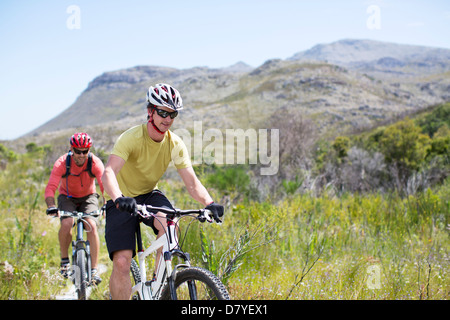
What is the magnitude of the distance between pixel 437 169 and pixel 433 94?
14540cm

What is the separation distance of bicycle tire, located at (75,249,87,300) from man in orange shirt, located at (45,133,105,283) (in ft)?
0.61

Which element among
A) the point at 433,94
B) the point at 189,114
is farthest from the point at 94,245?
the point at 433,94

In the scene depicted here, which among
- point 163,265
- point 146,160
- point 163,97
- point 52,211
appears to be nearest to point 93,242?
point 52,211

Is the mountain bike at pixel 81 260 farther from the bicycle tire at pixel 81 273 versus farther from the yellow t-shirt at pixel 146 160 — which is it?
the yellow t-shirt at pixel 146 160

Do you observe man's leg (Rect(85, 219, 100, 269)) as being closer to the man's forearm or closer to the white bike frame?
the man's forearm

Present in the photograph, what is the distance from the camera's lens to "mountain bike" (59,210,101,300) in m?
4.23

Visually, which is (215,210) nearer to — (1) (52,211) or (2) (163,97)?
(2) (163,97)

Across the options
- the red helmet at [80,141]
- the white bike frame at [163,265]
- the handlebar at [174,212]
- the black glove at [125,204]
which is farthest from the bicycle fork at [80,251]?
the black glove at [125,204]

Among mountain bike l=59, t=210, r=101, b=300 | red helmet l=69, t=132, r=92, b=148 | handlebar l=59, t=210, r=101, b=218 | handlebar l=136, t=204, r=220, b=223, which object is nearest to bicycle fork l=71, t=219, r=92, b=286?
mountain bike l=59, t=210, r=101, b=300

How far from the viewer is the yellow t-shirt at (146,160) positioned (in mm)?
3102

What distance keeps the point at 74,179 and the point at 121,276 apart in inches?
91.6

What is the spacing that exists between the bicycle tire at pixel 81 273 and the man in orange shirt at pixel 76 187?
0.19 meters
